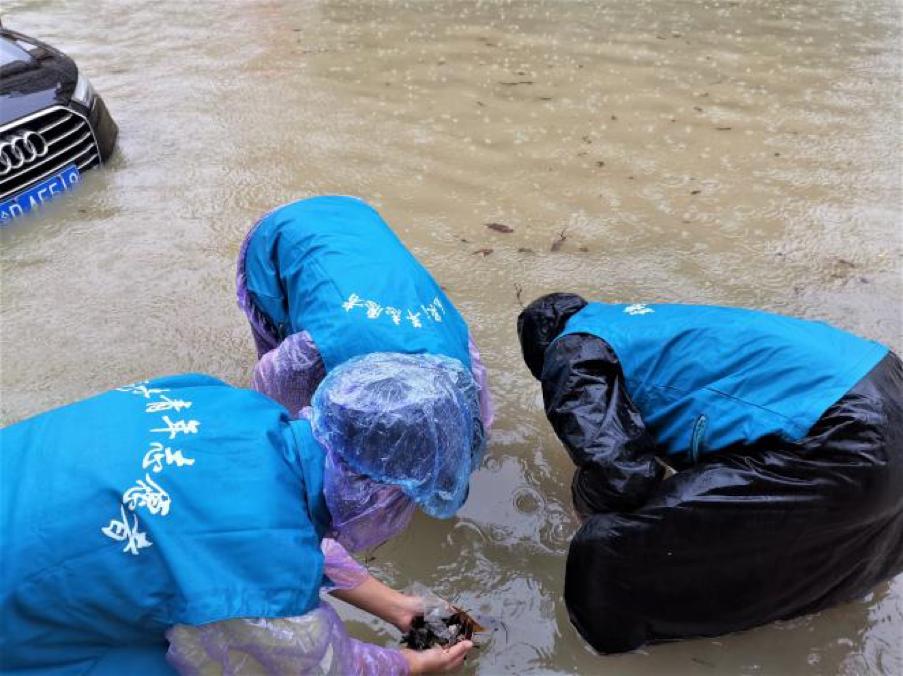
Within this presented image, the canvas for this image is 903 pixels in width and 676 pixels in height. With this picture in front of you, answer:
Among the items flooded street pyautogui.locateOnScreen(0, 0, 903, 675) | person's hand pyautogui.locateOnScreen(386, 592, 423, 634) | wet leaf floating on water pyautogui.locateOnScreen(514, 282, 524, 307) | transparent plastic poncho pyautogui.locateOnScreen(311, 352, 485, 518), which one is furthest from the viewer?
wet leaf floating on water pyautogui.locateOnScreen(514, 282, 524, 307)

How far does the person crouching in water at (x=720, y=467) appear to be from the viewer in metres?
1.70

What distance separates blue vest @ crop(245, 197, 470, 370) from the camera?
183cm

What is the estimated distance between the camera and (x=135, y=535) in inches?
48.4

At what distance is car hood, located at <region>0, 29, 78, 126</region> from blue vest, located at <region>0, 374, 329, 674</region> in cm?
291

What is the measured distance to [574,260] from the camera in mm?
3438

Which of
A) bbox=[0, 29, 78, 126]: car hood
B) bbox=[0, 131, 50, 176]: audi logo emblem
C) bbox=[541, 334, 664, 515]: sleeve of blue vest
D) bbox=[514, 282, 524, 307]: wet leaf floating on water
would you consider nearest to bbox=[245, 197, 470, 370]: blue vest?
bbox=[541, 334, 664, 515]: sleeve of blue vest

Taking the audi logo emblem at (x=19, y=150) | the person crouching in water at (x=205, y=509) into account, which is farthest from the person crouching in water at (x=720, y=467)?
the audi logo emblem at (x=19, y=150)

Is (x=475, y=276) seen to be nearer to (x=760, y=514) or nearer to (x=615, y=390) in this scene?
(x=615, y=390)

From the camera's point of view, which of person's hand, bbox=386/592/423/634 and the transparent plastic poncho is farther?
person's hand, bbox=386/592/423/634

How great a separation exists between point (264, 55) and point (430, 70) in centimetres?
139

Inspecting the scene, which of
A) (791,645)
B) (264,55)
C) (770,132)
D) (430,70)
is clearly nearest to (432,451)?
(791,645)

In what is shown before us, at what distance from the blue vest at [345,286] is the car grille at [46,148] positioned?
1.95m

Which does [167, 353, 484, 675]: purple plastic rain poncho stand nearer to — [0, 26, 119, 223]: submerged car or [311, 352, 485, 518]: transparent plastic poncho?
[311, 352, 485, 518]: transparent plastic poncho

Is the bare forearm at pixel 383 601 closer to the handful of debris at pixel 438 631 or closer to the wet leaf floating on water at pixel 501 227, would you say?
the handful of debris at pixel 438 631
